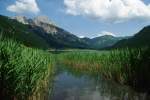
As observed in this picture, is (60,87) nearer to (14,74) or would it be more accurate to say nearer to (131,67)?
(131,67)

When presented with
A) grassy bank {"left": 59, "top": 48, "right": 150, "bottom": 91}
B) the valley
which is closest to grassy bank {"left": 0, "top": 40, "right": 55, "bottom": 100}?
the valley

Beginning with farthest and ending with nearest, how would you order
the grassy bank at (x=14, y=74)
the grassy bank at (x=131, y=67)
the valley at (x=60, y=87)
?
the grassy bank at (x=131, y=67) → the valley at (x=60, y=87) → the grassy bank at (x=14, y=74)

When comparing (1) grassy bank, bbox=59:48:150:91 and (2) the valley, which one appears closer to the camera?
(2) the valley

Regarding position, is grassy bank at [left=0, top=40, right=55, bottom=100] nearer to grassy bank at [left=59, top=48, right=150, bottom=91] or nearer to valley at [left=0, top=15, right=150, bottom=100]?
valley at [left=0, top=15, right=150, bottom=100]

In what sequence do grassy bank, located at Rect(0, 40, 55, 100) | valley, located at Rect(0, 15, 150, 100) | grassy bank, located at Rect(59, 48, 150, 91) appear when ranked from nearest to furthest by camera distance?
1. grassy bank, located at Rect(0, 40, 55, 100)
2. valley, located at Rect(0, 15, 150, 100)
3. grassy bank, located at Rect(59, 48, 150, 91)

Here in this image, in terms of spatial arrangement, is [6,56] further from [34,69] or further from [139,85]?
[139,85]

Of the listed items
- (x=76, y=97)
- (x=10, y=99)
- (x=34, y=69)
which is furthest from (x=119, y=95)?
(x=10, y=99)

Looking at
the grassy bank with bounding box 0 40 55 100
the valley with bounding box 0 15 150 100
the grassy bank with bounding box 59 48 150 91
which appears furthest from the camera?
the grassy bank with bounding box 59 48 150 91

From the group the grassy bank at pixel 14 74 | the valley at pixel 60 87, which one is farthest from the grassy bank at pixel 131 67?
the grassy bank at pixel 14 74

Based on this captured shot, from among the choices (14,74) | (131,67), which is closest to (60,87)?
(131,67)

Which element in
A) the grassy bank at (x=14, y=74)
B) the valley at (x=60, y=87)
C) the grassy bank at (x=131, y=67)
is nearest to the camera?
the grassy bank at (x=14, y=74)

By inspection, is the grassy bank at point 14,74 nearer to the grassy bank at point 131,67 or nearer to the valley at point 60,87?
the valley at point 60,87

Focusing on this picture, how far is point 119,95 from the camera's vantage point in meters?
18.7

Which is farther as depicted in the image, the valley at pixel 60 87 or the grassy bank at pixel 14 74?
the valley at pixel 60 87
